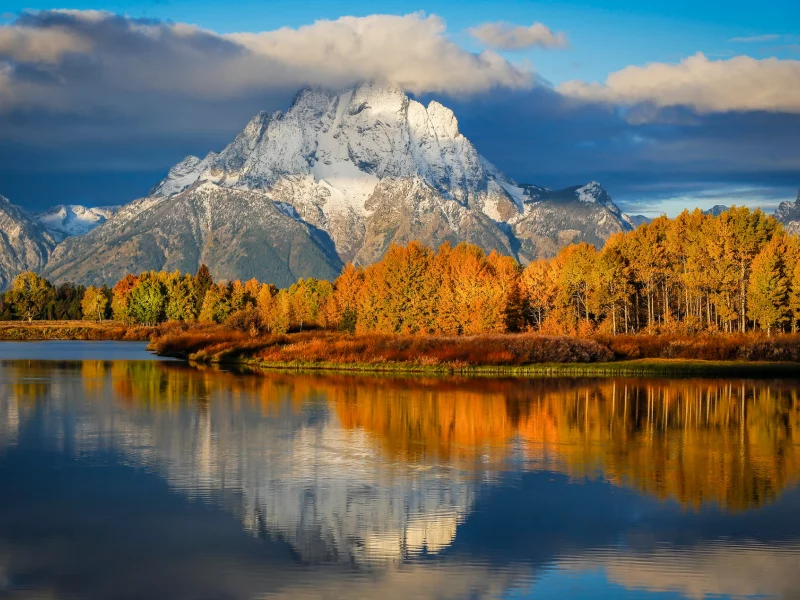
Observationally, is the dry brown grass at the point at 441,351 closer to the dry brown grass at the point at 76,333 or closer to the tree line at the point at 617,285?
the tree line at the point at 617,285

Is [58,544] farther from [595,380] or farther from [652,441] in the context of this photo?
[595,380]

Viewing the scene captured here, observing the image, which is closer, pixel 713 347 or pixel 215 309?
pixel 713 347

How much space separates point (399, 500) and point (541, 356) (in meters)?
58.8

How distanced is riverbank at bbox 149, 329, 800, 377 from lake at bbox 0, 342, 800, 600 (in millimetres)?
27710

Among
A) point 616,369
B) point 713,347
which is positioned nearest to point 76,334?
point 616,369

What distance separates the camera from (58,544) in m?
23.2

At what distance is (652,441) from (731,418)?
10.7 meters

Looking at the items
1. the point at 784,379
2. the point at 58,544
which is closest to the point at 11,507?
the point at 58,544

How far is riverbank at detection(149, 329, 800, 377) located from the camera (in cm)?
8100

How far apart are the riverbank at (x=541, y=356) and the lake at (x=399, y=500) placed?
27.7 meters

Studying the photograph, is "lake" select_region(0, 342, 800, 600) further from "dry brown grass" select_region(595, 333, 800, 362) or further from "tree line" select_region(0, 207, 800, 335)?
"tree line" select_region(0, 207, 800, 335)

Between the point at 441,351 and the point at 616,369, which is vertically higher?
the point at 441,351

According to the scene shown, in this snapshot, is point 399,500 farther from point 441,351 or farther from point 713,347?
point 713,347

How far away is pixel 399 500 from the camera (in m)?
27.9
